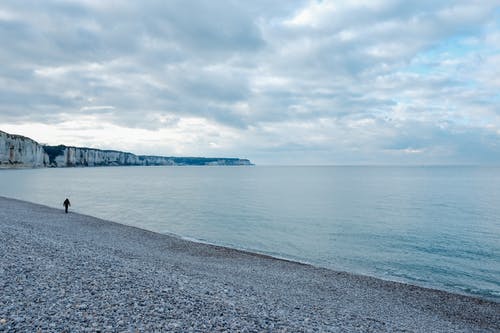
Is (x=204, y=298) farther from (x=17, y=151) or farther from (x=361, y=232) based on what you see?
(x=17, y=151)

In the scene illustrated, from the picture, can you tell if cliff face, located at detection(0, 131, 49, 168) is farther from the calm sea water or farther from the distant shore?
the distant shore

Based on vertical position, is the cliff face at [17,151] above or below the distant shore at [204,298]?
above

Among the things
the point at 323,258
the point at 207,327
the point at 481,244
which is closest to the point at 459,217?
the point at 481,244

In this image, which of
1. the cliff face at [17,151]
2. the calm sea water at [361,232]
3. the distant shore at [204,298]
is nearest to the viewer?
the distant shore at [204,298]

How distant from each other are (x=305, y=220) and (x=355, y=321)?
2978cm

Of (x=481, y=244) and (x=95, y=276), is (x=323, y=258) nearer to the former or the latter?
(x=481, y=244)

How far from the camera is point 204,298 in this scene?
11531mm

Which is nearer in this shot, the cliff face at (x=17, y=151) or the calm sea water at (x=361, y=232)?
the calm sea water at (x=361, y=232)

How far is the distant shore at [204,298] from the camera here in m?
9.03

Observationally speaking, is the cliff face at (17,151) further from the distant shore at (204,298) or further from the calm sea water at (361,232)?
the distant shore at (204,298)

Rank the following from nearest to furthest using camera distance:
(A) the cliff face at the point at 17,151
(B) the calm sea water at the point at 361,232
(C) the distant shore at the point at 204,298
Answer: (C) the distant shore at the point at 204,298, (B) the calm sea water at the point at 361,232, (A) the cliff face at the point at 17,151

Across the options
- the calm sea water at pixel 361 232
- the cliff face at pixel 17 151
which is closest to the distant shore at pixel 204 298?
the calm sea water at pixel 361 232

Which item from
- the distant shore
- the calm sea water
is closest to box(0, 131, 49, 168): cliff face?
the calm sea water

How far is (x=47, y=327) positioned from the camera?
7.94 m
